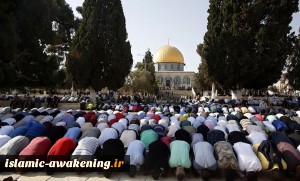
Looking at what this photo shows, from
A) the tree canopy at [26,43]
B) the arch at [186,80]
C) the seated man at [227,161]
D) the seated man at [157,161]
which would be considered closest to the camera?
the seated man at [227,161]

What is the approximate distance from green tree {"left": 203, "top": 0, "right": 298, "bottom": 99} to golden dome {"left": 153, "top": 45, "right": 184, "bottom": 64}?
149 ft

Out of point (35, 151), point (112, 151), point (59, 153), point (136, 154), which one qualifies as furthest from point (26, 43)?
point (136, 154)

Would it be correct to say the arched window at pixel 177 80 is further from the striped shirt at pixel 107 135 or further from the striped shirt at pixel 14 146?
the striped shirt at pixel 14 146

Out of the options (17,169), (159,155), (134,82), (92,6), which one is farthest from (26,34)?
(134,82)

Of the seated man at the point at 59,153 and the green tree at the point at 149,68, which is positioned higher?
the green tree at the point at 149,68

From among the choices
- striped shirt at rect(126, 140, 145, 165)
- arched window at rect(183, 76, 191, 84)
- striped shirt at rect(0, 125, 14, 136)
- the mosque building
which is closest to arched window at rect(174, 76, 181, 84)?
the mosque building

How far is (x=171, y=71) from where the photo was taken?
232 ft

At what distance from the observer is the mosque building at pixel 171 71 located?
70.6 metres

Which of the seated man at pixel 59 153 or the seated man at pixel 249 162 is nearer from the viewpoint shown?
the seated man at pixel 249 162

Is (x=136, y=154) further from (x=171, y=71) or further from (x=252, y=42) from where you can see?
(x=171, y=71)

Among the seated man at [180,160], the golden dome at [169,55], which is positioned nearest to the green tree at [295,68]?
the seated man at [180,160]

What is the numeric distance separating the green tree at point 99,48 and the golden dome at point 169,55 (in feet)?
144

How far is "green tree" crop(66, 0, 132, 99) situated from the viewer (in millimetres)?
26062

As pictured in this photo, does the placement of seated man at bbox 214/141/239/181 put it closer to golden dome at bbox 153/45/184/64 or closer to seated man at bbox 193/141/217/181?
seated man at bbox 193/141/217/181
